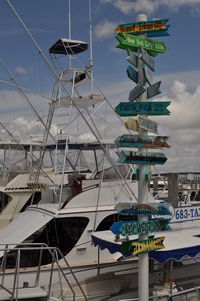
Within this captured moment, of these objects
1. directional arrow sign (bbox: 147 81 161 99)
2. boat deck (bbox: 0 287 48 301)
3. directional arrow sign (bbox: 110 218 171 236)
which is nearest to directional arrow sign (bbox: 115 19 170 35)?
directional arrow sign (bbox: 147 81 161 99)

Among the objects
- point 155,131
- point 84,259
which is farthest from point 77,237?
point 155,131

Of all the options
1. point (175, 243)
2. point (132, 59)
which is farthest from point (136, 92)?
point (175, 243)

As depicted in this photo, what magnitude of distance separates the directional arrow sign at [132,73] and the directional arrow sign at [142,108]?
47 cm

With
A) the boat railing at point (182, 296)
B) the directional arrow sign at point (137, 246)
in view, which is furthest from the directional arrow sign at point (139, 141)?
the boat railing at point (182, 296)

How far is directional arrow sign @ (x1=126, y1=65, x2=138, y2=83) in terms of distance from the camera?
617 centimetres

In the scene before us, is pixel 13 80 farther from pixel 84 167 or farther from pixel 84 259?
pixel 84 167

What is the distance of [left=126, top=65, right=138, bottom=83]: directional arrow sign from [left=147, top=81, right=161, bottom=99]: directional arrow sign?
26 cm

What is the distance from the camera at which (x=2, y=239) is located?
9.13 m

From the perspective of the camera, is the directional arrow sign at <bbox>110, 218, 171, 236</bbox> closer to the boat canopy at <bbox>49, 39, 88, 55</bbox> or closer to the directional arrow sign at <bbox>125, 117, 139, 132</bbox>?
the directional arrow sign at <bbox>125, 117, 139, 132</bbox>

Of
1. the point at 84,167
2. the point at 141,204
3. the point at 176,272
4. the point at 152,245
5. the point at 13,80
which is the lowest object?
the point at 176,272

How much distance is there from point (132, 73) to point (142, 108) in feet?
1.98

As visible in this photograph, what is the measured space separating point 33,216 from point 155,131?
4550 mm

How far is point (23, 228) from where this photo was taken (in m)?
9.17

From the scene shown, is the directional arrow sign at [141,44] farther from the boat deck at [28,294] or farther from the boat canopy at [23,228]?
the boat canopy at [23,228]
